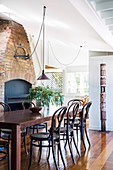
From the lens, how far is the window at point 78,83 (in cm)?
891

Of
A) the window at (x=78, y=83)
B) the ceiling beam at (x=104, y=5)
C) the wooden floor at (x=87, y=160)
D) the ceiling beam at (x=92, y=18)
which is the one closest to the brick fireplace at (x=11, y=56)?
the wooden floor at (x=87, y=160)

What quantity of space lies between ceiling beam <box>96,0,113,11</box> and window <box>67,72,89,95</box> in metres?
5.83

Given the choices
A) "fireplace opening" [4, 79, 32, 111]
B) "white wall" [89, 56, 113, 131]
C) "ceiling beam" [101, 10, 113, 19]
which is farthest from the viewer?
"white wall" [89, 56, 113, 131]

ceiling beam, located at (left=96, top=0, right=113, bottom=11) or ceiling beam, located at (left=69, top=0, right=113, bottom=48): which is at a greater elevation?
ceiling beam, located at (left=96, top=0, right=113, bottom=11)

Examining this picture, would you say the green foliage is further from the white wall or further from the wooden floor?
the white wall

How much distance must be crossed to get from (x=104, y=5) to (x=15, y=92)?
353 cm

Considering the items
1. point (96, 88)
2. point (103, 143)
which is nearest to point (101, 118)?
point (96, 88)

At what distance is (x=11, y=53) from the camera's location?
544cm

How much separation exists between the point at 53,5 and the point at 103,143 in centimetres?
302

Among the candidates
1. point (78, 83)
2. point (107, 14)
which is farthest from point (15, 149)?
point (78, 83)

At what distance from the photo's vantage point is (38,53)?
279 inches

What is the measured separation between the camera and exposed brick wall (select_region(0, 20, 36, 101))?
203 inches

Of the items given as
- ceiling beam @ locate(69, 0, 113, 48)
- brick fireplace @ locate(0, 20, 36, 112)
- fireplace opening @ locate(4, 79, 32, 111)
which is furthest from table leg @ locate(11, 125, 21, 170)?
fireplace opening @ locate(4, 79, 32, 111)

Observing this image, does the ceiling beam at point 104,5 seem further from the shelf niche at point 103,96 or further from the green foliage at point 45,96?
the shelf niche at point 103,96
